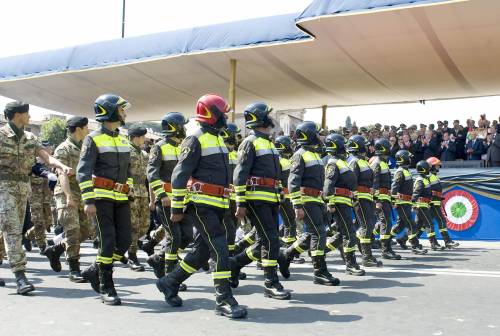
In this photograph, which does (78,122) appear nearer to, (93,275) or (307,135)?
(93,275)

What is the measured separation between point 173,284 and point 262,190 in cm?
156

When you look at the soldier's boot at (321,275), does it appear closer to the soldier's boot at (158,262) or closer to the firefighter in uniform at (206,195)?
the soldier's boot at (158,262)

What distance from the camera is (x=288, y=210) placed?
9.85m

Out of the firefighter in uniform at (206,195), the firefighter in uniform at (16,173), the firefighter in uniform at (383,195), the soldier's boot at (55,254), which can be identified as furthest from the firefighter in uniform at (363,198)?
the firefighter in uniform at (16,173)

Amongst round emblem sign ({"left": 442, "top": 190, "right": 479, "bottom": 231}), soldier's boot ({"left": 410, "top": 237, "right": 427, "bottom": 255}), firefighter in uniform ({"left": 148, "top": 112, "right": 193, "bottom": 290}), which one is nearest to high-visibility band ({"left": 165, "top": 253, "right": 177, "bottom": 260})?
firefighter in uniform ({"left": 148, "top": 112, "right": 193, "bottom": 290})

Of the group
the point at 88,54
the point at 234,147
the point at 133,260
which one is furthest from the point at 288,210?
the point at 88,54

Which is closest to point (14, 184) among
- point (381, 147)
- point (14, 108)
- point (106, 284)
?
point (14, 108)

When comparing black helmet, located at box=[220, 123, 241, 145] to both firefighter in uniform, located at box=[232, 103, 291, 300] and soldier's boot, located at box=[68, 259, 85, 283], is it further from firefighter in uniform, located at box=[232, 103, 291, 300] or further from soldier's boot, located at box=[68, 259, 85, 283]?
soldier's boot, located at box=[68, 259, 85, 283]

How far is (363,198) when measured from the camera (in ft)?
31.2

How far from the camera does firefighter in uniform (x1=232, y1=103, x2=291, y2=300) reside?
6742mm

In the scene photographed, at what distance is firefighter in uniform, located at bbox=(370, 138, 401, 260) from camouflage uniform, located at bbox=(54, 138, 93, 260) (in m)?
5.47

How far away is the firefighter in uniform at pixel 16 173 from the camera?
6898 millimetres

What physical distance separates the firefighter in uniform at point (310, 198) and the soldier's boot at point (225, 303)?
6.81 ft

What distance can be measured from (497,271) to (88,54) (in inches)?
447
